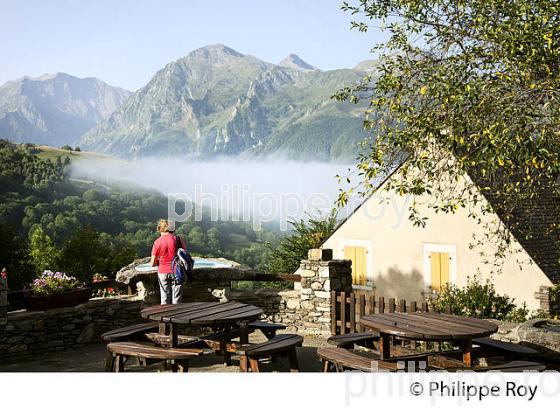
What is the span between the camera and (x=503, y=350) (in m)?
6.65

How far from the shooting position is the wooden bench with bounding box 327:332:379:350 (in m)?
6.93

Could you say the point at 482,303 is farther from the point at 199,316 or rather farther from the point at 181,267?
the point at 199,316

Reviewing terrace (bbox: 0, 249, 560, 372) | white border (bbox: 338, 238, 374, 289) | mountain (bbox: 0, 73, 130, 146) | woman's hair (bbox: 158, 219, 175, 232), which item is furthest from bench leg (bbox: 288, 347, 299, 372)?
mountain (bbox: 0, 73, 130, 146)

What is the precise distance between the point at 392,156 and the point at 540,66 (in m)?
2.32

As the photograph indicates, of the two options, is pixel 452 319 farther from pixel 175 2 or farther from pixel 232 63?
pixel 232 63

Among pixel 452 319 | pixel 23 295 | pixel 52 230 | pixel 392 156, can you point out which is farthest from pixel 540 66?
Result: pixel 52 230

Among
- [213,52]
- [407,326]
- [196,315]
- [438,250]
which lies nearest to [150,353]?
[196,315]

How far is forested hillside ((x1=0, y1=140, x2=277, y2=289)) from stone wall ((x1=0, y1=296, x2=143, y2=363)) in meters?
5.46

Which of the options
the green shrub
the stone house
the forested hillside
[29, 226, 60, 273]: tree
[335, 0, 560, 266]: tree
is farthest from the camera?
[29, 226, 60, 273]: tree

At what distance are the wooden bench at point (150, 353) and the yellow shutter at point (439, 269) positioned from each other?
1000 cm

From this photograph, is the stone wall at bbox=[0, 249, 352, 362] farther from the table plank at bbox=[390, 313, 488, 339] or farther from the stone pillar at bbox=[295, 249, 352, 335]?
the table plank at bbox=[390, 313, 488, 339]

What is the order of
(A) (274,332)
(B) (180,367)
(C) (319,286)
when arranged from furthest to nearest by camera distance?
(C) (319,286) < (A) (274,332) < (B) (180,367)

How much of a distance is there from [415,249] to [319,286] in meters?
6.67

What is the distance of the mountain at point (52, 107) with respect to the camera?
7631 centimetres
